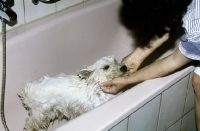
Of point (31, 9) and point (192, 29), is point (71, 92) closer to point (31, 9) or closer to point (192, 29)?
point (31, 9)

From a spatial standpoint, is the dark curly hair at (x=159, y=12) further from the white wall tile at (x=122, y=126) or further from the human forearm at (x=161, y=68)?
the white wall tile at (x=122, y=126)

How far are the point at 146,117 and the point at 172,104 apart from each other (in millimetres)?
219

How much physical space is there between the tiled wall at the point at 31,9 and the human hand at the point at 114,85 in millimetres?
571

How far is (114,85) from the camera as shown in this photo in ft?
5.52

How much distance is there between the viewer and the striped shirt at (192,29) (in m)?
1.24

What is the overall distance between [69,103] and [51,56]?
0.36 meters

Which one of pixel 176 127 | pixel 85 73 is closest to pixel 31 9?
pixel 85 73

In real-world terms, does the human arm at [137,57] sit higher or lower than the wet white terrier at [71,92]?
higher

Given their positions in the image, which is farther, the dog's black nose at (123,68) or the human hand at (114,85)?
the dog's black nose at (123,68)

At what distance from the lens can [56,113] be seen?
1829 millimetres

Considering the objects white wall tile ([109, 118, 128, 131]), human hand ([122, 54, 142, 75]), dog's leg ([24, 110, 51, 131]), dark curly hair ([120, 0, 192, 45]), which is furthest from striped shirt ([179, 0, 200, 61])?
dog's leg ([24, 110, 51, 131])

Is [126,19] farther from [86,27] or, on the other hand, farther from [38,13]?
[38,13]

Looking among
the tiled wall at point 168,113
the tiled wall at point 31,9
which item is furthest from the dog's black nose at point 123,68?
the tiled wall at point 31,9

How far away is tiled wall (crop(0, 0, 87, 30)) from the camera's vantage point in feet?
5.99
